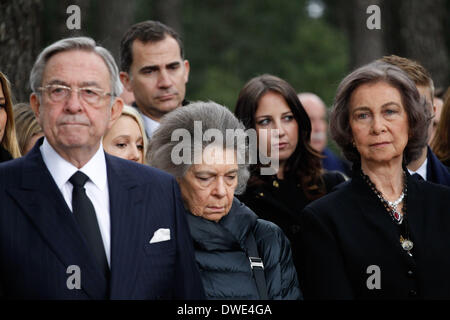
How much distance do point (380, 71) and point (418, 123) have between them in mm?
356

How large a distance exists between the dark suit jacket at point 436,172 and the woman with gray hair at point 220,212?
135 centimetres

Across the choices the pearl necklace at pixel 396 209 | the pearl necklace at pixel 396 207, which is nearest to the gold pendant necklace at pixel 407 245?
the pearl necklace at pixel 396 207

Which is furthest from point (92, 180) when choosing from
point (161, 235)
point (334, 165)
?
point (334, 165)

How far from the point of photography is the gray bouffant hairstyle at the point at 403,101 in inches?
158

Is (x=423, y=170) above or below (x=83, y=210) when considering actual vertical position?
above

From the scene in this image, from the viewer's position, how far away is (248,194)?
485 cm

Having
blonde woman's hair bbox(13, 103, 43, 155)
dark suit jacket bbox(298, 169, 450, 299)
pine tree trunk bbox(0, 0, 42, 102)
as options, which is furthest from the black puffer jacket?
pine tree trunk bbox(0, 0, 42, 102)

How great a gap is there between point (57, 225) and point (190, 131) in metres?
1.12

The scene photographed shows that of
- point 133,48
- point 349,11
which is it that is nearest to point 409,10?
point 133,48

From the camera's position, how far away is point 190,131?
397 centimetres

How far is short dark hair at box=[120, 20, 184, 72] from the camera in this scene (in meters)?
5.68

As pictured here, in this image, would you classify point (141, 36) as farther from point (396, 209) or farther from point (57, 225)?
point (57, 225)

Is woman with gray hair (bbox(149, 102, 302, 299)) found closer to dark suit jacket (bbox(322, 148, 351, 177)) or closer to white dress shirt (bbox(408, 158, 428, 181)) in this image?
white dress shirt (bbox(408, 158, 428, 181))

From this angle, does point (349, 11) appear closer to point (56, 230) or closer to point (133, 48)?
point (133, 48)
